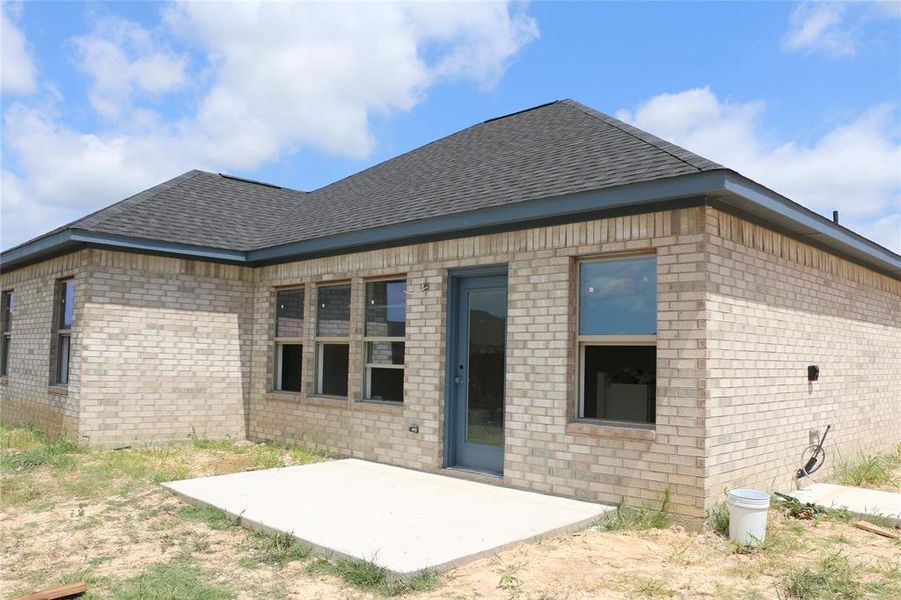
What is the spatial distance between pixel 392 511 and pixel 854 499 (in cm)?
504

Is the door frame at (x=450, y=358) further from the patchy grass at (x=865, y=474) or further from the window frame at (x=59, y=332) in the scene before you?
the window frame at (x=59, y=332)

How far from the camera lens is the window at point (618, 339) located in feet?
22.6

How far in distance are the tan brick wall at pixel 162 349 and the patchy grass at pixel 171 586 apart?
6.10 metres

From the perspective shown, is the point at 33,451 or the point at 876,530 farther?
the point at 33,451

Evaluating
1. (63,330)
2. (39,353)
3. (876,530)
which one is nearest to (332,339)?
(63,330)

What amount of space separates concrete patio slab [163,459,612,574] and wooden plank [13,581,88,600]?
1584 mm

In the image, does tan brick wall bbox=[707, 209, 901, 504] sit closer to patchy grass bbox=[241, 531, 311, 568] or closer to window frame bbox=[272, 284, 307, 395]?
patchy grass bbox=[241, 531, 311, 568]

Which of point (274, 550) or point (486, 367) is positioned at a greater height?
point (486, 367)

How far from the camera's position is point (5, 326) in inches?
559

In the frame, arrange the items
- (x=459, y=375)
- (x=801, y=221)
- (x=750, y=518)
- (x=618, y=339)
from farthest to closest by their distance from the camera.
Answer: (x=459, y=375) < (x=801, y=221) < (x=618, y=339) < (x=750, y=518)

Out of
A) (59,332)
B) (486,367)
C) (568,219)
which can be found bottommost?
(486,367)

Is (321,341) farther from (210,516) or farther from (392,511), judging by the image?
(392,511)

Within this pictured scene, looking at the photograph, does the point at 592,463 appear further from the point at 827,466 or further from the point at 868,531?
the point at 827,466

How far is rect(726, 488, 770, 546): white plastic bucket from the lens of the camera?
5.85 metres
